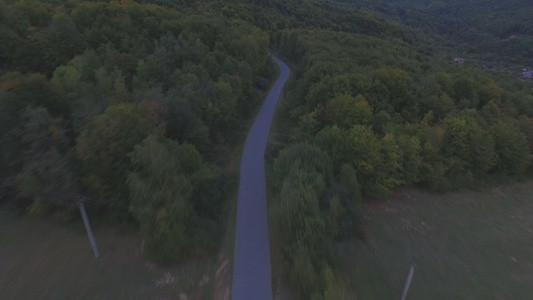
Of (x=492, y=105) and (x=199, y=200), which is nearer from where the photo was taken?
(x=199, y=200)

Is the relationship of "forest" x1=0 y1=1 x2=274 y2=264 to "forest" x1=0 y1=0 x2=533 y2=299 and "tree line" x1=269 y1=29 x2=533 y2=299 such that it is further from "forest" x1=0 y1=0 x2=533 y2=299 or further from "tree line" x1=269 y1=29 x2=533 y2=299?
"tree line" x1=269 y1=29 x2=533 y2=299

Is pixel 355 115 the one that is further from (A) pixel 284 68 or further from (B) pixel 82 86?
(A) pixel 284 68

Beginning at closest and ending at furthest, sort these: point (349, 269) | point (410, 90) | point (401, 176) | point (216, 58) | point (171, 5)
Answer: point (349, 269)
point (401, 176)
point (410, 90)
point (216, 58)
point (171, 5)

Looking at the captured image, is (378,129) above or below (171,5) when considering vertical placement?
below

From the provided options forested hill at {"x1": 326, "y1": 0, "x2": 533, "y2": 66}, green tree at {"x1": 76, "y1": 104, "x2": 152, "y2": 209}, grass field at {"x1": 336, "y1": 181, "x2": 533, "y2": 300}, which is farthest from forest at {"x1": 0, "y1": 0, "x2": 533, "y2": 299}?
forested hill at {"x1": 326, "y1": 0, "x2": 533, "y2": 66}

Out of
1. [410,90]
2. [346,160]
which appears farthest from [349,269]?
[410,90]

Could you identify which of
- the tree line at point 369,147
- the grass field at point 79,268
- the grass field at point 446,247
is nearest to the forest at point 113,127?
the grass field at point 79,268

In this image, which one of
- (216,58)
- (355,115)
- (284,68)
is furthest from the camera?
(284,68)
